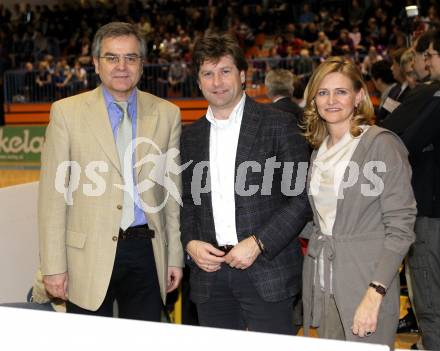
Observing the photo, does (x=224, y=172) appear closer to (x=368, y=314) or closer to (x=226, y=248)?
(x=226, y=248)

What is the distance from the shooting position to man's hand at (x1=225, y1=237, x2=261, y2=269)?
8.26 ft

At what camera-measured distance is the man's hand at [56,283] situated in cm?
277

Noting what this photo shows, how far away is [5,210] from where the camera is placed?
4145 millimetres

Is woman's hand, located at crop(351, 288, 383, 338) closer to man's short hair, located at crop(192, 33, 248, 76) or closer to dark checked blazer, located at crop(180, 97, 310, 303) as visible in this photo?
dark checked blazer, located at crop(180, 97, 310, 303)

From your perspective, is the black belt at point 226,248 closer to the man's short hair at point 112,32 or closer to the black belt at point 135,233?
the black belt at point 135,233

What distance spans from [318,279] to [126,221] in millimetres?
888

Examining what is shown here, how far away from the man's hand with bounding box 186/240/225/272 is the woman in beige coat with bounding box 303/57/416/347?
1.15 ft

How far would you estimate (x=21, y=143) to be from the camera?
1156cm

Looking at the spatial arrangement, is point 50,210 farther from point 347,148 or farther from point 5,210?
point 5,210

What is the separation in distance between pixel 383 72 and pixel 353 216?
404cm

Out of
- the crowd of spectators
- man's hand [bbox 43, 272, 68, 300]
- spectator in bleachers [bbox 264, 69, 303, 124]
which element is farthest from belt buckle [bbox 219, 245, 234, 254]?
the crowd of spectators

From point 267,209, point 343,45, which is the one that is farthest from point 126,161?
point 343,45

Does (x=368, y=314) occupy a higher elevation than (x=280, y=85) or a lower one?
lower

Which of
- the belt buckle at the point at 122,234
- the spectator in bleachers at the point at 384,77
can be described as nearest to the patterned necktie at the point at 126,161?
the belt buckle at the point at 122,234
